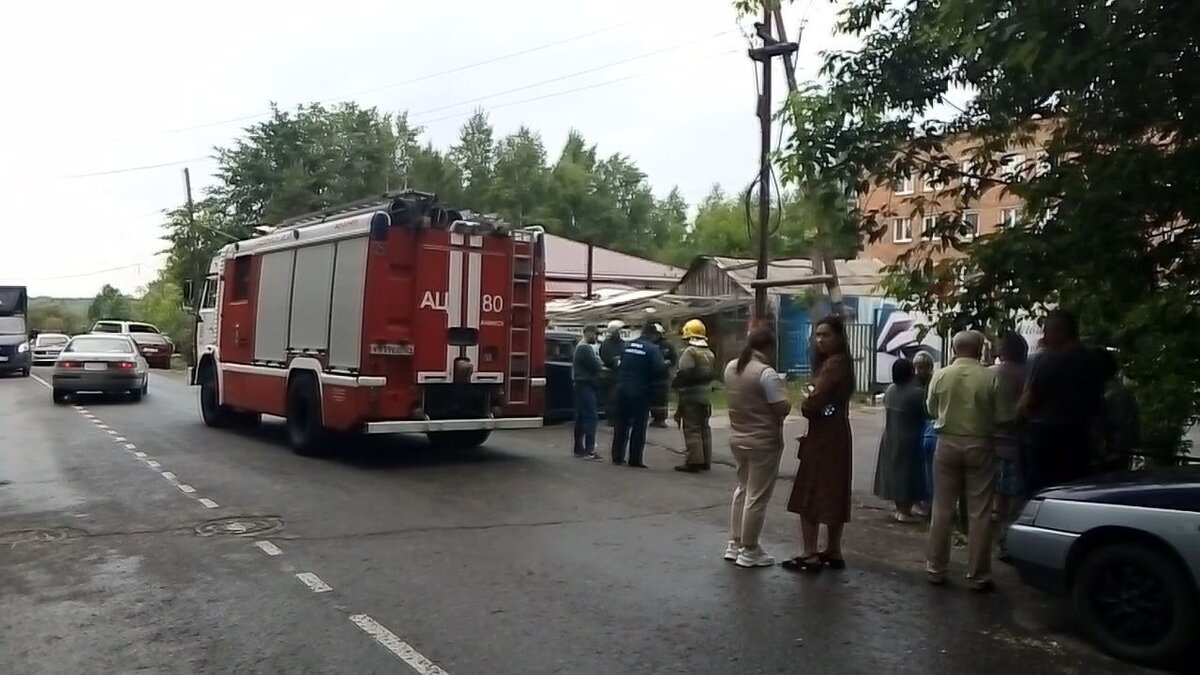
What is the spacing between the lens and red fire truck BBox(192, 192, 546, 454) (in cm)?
1210

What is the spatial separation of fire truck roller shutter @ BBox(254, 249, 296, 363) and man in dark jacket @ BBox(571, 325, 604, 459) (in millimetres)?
3646

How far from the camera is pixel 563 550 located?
325 inches

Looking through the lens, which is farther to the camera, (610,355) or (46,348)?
(46,348)

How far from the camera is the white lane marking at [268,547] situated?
8055mm

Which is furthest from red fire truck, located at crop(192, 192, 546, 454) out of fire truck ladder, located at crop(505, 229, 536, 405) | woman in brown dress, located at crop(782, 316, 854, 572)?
woman in brown dress, located at crop(782, 316, 854, 572)

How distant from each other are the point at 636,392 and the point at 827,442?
5481 mm

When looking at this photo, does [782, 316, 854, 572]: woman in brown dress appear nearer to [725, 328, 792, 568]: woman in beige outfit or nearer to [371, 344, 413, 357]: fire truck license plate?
[725, 328, 792, 568]: woman in beige outfit

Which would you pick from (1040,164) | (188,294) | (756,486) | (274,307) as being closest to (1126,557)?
(756,486)

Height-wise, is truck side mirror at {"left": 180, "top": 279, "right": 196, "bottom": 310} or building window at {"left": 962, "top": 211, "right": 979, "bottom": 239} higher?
building window at {"left": 962, "top": 211, "right": 979, "bottom": 239}

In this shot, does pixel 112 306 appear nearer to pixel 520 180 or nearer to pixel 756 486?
pixel 520 180

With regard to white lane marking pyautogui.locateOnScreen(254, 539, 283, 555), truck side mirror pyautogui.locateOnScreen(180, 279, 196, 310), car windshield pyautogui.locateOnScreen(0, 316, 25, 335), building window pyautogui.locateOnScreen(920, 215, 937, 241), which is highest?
building window pyautogui.locateOnScreen(920, 215, 937, 241)

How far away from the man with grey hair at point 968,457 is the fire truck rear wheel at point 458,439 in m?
7.97

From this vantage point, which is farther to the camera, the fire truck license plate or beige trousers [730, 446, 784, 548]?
the fire truck license plate

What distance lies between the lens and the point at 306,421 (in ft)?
43.8
